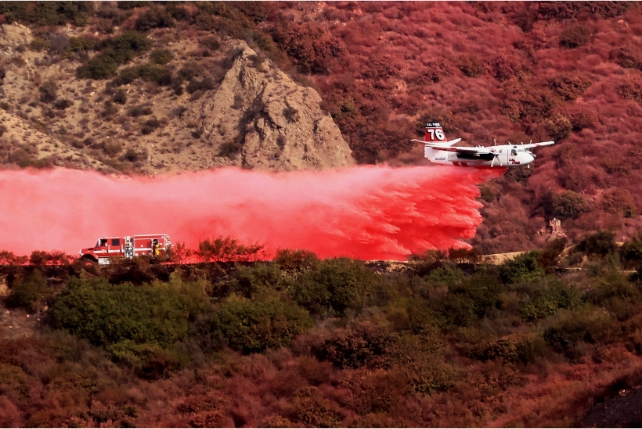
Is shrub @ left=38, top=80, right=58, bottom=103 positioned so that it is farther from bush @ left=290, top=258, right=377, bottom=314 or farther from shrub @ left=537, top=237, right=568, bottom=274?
shrub @ left=537, top=237, right=568, bottom=274

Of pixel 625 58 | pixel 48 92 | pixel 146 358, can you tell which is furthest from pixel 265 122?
pixel 146 358

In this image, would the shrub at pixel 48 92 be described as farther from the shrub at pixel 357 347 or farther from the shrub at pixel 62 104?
the shrub at pixel 357 347

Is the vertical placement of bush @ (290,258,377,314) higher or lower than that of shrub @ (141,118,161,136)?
lower

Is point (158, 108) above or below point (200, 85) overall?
below

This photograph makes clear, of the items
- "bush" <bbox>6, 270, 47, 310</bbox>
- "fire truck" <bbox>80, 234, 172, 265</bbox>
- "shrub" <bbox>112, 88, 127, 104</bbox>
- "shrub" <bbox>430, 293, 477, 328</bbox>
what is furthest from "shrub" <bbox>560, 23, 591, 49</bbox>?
"bush" <bbox>6, 270, 47, 310</bbox>

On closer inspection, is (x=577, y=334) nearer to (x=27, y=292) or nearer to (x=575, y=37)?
(x=27, y=292)

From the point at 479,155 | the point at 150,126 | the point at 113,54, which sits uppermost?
the point at 113,54

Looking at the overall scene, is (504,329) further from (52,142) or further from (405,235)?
(52,142)
